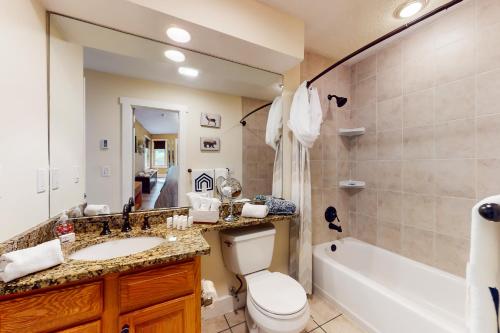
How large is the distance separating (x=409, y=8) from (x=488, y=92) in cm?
79

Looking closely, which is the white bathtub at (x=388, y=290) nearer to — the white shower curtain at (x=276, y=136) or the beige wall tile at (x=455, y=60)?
the white shower curtain at (x=276, y=136)

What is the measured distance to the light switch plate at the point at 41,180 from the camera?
3.38 ft

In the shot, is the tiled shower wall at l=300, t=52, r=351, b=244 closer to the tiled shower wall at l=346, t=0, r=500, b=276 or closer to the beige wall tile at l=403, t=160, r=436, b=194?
the tiled shower wall at l=346, t=0, r=500, b=276

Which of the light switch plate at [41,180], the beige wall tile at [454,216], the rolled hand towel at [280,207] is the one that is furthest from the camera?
the rolled hand towel at [280,207]

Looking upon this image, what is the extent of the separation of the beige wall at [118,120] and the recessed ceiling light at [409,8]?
1.45 m

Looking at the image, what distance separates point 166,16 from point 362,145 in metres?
2.09

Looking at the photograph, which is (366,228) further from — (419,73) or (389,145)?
(419,73)

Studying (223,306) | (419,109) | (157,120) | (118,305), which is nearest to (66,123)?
(157,120)

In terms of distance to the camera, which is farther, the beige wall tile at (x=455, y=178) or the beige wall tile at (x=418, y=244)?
the beige wall tile at (x=418, y=244)

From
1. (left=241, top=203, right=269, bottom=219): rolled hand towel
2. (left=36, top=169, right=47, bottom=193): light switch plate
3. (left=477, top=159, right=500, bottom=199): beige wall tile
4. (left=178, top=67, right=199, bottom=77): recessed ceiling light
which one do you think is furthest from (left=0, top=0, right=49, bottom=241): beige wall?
(left=477, top=159, right=500, bottom=199): beige wall tile

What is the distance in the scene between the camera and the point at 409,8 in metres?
1.43

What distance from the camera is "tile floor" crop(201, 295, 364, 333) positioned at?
152 cm

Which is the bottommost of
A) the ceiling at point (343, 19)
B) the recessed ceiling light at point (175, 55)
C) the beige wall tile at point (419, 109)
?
the beige wall tile at point (419, 109)

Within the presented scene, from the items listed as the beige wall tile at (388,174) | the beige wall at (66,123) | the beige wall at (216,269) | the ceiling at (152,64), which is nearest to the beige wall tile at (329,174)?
the beige wall tile at (388,174)
